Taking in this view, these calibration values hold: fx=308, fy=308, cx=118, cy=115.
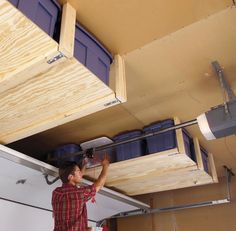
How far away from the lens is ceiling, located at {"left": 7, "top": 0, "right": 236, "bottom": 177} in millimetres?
1610

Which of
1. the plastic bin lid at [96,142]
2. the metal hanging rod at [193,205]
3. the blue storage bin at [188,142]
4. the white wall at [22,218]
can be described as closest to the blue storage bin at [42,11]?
the plastic bin lid at [96,142]

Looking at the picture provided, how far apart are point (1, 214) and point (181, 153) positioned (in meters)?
1.61

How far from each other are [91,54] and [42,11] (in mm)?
357

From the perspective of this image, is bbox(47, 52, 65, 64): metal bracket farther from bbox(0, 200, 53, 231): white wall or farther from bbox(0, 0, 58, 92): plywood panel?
bbox(0, 200, 53, 231): white wall

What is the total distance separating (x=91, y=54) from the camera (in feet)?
5.40

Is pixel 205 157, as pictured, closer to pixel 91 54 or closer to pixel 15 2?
pixel 91 54

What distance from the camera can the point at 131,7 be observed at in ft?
5.22

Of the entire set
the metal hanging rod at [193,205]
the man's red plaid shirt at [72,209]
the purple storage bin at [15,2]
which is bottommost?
the man's red plaid shirt at [72,209]

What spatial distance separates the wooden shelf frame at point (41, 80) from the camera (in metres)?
1.28

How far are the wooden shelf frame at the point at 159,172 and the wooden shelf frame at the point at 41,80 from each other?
0.85 meters

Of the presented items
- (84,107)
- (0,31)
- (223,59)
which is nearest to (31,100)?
(84,107)

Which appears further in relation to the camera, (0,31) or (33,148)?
(33,148)

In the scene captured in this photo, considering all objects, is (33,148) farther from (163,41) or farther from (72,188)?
(163,41)

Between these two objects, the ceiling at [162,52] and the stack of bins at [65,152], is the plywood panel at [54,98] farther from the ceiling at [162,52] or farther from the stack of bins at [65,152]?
the stack of bins at [65,152]
